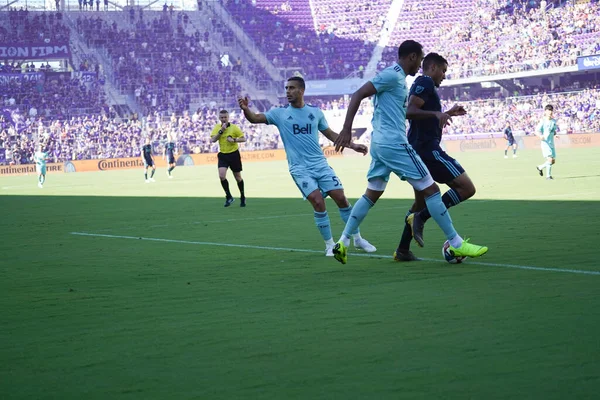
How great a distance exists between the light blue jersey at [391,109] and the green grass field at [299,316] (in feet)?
4.55

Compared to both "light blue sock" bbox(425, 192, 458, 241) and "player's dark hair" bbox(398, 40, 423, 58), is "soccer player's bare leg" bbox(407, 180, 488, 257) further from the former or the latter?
"player's dark hair" bbox(398, 40, 423, 58)

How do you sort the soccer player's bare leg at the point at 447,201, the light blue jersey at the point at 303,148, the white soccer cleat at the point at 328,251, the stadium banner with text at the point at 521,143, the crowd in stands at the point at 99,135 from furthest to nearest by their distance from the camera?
the stadium banner with text at the point at 521,143 < the crowd in stands at the point at 99,135 < the light blue jersey at the point at 303,148 < the white soccer cleat at the point at 328,251 < the soccer player's bare leg at the point at 447,201

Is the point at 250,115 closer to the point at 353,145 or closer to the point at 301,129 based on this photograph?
the point at 301,129

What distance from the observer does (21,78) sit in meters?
56.6

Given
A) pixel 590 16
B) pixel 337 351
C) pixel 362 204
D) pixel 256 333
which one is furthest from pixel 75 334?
pixel 590 16

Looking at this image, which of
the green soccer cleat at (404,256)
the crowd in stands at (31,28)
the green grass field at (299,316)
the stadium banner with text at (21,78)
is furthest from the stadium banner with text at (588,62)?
the green soccer cleat at (404,256)

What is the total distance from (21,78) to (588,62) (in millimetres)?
36479

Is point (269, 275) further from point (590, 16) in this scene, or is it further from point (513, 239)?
point (590, 16)

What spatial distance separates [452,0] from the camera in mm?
75625

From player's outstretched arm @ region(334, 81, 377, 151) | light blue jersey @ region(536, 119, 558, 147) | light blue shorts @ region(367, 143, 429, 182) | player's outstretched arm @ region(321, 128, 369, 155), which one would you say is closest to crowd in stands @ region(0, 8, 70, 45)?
light blue jersey @ region(536, 119, 558, 147)

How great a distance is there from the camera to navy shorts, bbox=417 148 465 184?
9664mm

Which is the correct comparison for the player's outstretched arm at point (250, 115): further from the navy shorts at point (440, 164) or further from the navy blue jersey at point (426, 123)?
the navy shorts at point (440, 164)

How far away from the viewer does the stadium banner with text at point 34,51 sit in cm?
5775

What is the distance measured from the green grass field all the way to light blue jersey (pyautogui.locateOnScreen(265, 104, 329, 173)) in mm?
1163
